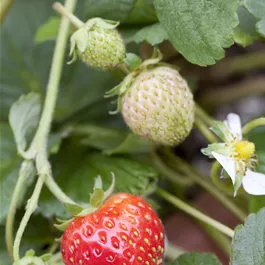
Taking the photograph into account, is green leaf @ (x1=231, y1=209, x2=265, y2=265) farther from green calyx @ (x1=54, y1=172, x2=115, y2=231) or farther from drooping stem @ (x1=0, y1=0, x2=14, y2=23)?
drooping stem @ (x1=0, y1=0, x2=14, y2=23)

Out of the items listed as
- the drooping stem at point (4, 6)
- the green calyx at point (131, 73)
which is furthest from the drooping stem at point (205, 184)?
the drooping stem at point (4, 6)

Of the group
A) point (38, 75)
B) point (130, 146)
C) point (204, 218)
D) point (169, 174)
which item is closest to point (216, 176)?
point (204, 218)

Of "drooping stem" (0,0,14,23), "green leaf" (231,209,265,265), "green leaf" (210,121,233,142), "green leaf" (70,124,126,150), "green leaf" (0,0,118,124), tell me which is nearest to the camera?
"green leaf" (231,209,265,265)

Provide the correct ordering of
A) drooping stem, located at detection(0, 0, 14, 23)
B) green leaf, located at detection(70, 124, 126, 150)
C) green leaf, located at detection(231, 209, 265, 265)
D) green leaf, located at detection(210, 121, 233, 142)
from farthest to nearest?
green leaf, located at detection(70, 124, 126, 150) < drooping stem, located at detection(0, 0, 14, 23) < green leaf, located at detection(210, 121, 233, 142) < green leaf, located at detection(231, 209, 265, 265)

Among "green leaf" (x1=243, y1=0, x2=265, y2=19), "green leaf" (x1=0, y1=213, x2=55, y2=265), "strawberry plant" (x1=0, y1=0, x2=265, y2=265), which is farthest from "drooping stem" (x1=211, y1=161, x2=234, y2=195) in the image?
"green leaf" (x1=0, y1=213, x2=55, y2=265)

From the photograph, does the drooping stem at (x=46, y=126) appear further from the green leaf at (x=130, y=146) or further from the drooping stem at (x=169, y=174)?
the drooping stem at (x=169, y=174)

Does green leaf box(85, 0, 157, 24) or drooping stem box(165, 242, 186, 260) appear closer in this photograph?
green leaf box(85, 0, 157, 24)

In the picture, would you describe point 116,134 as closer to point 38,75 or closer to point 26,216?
point 38,75
